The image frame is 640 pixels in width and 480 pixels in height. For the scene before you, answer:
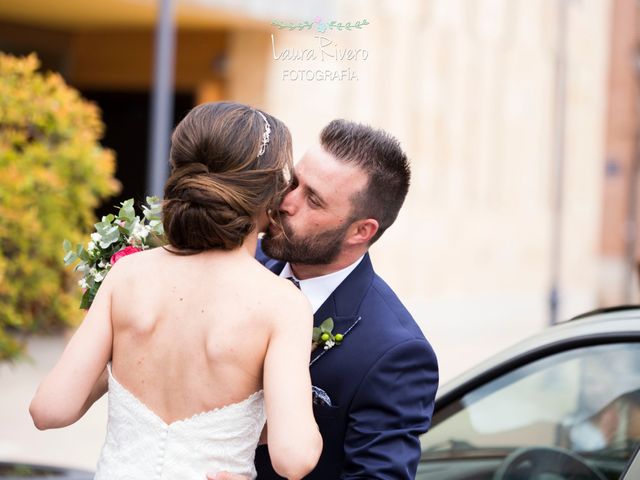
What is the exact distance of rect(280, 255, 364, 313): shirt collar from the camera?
294cm

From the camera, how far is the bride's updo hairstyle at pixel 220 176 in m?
2.43

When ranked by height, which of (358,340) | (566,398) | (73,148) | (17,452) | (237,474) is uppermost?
(358,340)

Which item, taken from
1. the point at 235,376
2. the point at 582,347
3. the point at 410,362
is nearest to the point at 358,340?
the point at 410,362

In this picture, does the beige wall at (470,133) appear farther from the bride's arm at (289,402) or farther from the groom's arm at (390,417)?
the bride's arm at (289,402)

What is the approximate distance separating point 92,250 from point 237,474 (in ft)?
2.55

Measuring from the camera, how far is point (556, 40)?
20.0 meters

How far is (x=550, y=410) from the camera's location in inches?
150

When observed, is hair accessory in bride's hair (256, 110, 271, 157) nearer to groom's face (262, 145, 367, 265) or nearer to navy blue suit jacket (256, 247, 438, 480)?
groom's face (262, 145, 367, 265)

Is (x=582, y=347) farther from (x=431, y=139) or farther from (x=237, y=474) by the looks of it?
(x=431, y=139)

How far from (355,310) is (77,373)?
0.70 metres

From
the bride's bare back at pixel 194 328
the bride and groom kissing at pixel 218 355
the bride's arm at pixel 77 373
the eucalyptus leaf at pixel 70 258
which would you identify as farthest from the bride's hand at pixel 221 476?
the eucalyptus leaf at pixel 70 258

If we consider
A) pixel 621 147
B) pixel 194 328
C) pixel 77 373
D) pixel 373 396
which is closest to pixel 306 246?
pixel 373 396

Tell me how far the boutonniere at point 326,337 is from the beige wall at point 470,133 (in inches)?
440

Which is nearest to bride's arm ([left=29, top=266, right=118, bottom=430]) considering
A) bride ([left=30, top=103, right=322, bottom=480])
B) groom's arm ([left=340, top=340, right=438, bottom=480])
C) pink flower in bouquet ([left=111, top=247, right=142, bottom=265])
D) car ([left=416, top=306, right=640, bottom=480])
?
bride ([left=30, top=103, right=322, bottom=480])
